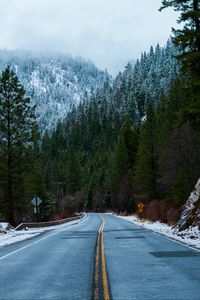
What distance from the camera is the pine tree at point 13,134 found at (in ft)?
143

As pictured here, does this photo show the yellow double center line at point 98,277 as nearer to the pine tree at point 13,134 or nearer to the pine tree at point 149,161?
the pine tree at point 13,134

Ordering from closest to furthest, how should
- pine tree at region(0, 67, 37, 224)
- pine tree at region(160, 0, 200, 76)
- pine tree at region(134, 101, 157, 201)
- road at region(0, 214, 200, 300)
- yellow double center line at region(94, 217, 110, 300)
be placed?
1. yellow double center line at region(94, 217, 110, 300)
2. road at region(0, 214, 200, 300)
3. pine tree at region(160, 0, 200, 76)
4. pine tree at region(0, 67, 37, 224)
5. pine tree at region(134, 101, 157, 201)

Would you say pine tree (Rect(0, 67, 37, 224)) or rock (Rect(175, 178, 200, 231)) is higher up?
pine tree (Rect(0, 67, 37, 224))

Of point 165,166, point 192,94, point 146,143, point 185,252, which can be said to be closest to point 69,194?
point 146,143

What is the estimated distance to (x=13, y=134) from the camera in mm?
44281

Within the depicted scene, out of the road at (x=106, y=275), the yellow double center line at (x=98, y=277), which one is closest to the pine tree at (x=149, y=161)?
the road at (x=106, y=275)

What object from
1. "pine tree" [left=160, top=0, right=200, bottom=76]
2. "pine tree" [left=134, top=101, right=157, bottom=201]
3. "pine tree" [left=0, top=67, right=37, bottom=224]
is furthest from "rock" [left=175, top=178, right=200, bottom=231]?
"pine tree" [left=134, top=101, right=157, bottom=201]

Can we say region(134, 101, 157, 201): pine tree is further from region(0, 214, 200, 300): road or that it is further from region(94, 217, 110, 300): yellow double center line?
region(94, 217, 110, 300): yellow double center line

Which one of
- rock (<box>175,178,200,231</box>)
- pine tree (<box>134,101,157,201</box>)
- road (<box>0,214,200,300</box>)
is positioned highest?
pine tree (<box>134,101,157,201</box>)

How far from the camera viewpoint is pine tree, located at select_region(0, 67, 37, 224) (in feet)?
143

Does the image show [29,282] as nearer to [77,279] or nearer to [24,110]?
[77,279]

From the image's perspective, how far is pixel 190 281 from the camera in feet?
34.1

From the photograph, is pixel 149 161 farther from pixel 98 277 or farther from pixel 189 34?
pixel 98 277

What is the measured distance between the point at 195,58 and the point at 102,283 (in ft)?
58.8
